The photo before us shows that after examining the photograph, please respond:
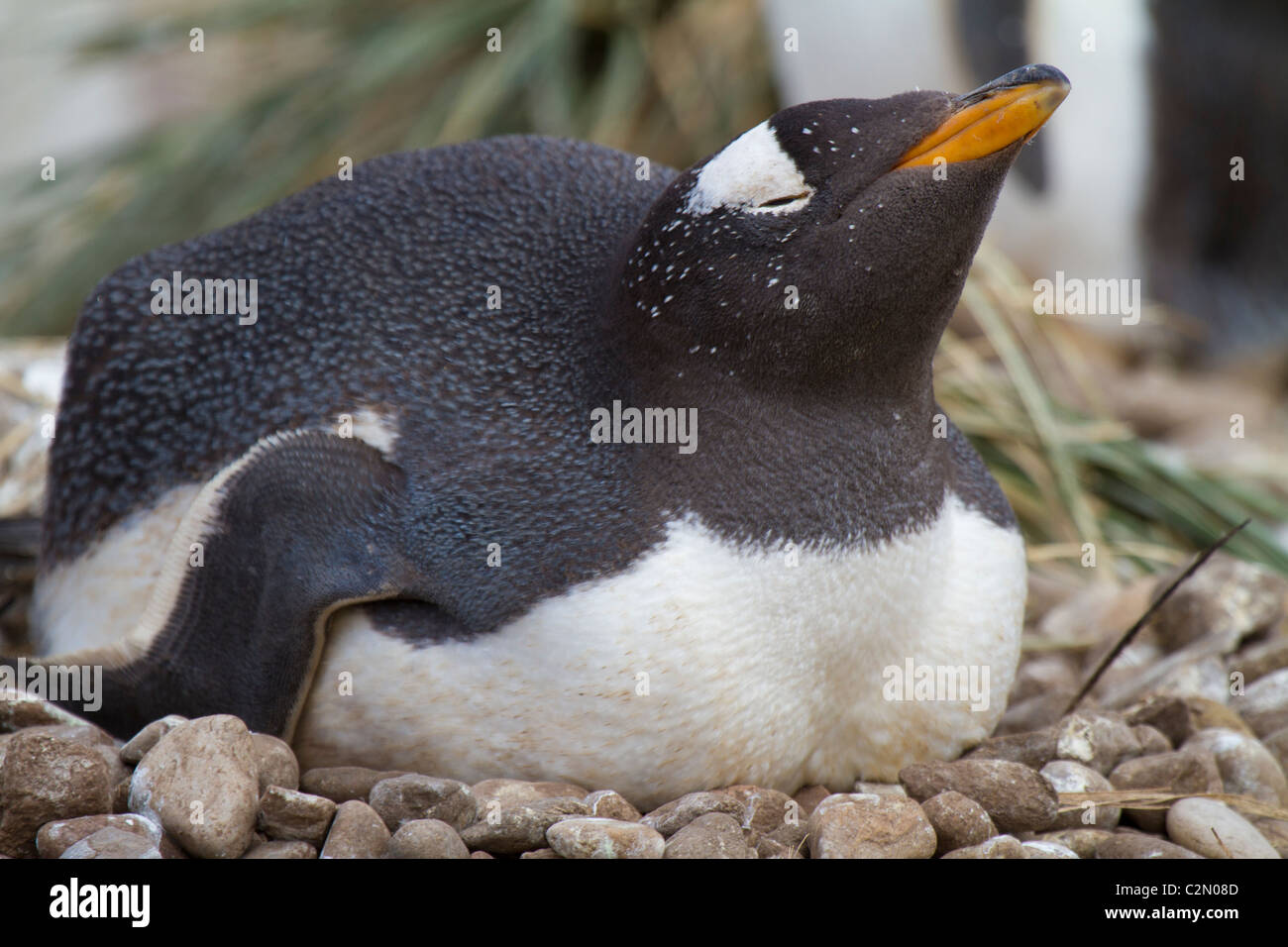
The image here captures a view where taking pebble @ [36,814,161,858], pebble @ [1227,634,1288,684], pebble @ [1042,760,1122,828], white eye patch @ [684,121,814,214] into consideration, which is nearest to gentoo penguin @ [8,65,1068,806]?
white eye patch @ [684,121,814,214]

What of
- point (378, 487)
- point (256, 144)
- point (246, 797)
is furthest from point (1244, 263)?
point (246, 797)

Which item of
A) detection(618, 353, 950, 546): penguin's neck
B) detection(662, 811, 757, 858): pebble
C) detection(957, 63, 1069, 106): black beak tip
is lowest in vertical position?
detection(662, 811, 757, 858): pebble

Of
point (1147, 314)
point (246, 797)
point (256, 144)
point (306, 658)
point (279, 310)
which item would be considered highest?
point (256, 144)

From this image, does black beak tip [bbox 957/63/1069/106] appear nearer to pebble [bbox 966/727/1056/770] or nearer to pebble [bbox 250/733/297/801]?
pebble [bbox 966/727/1056/770]

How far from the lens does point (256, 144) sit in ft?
15.4

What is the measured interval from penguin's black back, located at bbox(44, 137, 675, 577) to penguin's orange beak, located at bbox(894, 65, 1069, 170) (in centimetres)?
46

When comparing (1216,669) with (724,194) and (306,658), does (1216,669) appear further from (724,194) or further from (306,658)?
(306,658)

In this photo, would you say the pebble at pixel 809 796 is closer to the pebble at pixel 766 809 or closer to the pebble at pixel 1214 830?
the pebble at pixel 766 809

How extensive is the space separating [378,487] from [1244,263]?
141 inches

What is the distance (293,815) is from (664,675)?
42cm

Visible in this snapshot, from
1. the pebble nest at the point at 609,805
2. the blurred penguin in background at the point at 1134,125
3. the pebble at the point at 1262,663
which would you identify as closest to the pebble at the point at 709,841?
the pebble nest at the point at 609,805

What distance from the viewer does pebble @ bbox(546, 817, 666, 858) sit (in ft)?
5.05

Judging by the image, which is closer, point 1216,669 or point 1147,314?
point 1216,669

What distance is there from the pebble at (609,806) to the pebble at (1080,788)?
470 millimetres
